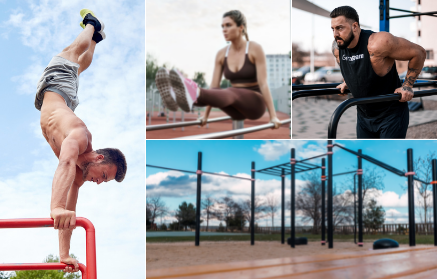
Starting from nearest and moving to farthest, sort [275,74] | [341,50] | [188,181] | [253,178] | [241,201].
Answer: [341,50]
[275,74]
[253,178]
[188,181]
[241,201]

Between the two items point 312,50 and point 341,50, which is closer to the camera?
point 341,50

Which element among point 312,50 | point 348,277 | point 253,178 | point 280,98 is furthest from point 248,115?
point 253,178

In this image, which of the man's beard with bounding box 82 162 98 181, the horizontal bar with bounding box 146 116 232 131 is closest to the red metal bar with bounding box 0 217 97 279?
the man's beard with bounding box 82 162 98 181

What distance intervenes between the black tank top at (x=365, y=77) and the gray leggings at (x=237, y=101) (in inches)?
31.1

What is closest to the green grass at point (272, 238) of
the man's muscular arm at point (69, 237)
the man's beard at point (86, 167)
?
the man's muscular arm at point (69, 237)

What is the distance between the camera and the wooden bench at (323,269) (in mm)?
2016

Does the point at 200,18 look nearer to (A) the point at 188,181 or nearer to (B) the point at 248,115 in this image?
(B) the point at 248,115

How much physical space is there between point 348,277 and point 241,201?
396 centimetres

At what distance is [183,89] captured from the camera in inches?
89.7

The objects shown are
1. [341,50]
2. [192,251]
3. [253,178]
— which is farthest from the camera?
[253,178]

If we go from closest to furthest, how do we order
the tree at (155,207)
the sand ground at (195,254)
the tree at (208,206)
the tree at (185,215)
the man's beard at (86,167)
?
the man's beard at (86,167) → the sand ground at (195,254) → the tree at (155,207) → the tree at (185,215) → the tree at (208,206)

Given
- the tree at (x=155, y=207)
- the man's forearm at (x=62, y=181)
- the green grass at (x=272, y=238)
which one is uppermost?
the man's forearm at (x=62, y=181)

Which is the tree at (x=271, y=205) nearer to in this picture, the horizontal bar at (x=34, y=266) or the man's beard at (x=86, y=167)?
the man's beard at (x=86, y=167)

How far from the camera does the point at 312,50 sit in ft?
8.72
